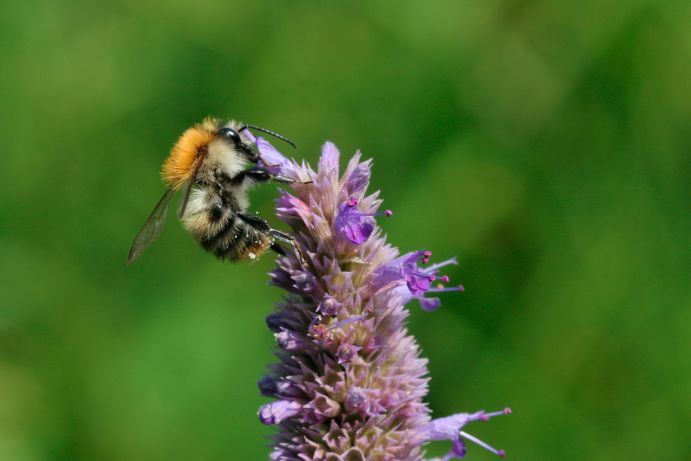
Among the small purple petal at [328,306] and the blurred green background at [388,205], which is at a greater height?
the blurred green background at [388,205]

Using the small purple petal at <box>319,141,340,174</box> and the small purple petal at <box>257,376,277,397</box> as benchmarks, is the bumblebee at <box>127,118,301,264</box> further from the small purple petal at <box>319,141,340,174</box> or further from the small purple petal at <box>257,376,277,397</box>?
the small purple petal at <box>257,376,277,397</box>

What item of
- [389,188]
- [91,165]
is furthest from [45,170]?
[389,188]

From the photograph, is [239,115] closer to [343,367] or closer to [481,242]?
[481,242]

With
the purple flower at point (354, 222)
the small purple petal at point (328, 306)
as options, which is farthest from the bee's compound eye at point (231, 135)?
the small purple petal at point (328, 306)

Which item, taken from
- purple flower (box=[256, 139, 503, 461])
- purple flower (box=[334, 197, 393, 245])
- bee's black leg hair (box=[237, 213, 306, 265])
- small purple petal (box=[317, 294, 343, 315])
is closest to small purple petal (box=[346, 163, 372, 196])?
purple flower (box=[256, 139, 503, 461])

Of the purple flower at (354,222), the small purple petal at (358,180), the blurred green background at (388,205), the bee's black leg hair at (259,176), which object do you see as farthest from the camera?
the blurred green background at (388,205)

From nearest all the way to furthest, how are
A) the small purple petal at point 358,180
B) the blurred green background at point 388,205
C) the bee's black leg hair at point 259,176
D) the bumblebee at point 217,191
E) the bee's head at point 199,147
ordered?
the small purple petal at point 358,180 < the bee's black leg hair at point 259,176 < the bumblebee at point 217,191 < the bee's head at point 199,147 < the blurred green background at point 388,205

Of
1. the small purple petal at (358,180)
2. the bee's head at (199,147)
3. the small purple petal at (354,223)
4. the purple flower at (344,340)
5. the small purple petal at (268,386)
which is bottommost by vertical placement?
the small purple petal at (268,386)

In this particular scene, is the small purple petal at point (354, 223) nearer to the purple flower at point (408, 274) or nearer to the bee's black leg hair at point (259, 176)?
the purple flower at point (408, 274)

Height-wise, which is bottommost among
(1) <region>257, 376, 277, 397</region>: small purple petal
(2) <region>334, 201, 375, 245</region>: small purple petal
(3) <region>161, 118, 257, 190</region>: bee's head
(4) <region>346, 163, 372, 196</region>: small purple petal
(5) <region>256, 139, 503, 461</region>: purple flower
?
(1) <region>257, 376, 277, 397</region>: small purple petal
